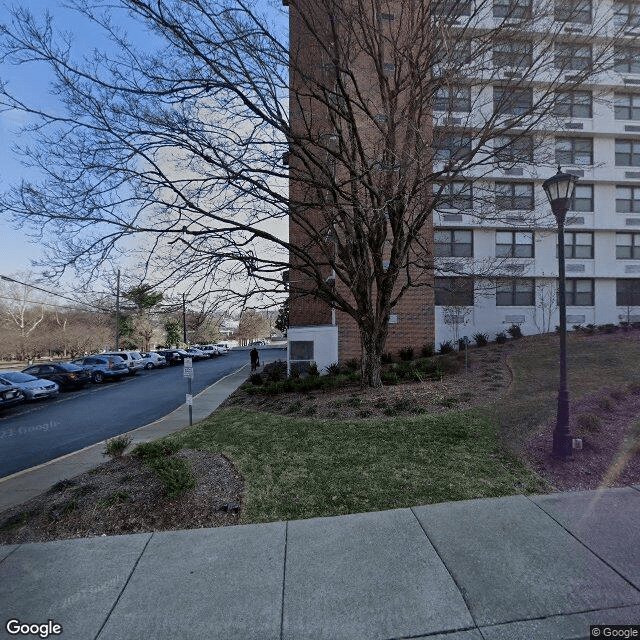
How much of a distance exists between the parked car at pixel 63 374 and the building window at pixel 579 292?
1111 inches

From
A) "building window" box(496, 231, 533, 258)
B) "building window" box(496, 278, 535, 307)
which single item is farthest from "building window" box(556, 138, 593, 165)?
"building window" box(496, 278, 535, 307)

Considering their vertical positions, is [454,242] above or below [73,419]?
above

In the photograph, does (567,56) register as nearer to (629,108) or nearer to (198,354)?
(629,108)

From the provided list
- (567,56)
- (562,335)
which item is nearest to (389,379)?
(562,335)

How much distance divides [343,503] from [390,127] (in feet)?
25.2

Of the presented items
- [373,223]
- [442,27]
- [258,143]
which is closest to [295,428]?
[373,223]

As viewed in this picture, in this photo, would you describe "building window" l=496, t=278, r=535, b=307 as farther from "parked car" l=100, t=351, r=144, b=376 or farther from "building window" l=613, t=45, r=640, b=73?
"parked car" l=100, t=351, r=144, b=376

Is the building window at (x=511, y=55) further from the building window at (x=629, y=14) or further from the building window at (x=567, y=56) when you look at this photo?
the building window at (x=629, y=14)

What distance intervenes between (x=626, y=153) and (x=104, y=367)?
1360 inches

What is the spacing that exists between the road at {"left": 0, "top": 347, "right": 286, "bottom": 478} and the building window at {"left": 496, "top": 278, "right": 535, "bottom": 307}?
17.3 meters

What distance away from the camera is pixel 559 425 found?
5199 mm

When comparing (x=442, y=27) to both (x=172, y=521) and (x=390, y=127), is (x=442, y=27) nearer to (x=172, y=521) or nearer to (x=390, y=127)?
(x=390, y=127)

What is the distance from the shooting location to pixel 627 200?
72.7 feet

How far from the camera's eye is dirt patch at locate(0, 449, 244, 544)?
3.91 m
